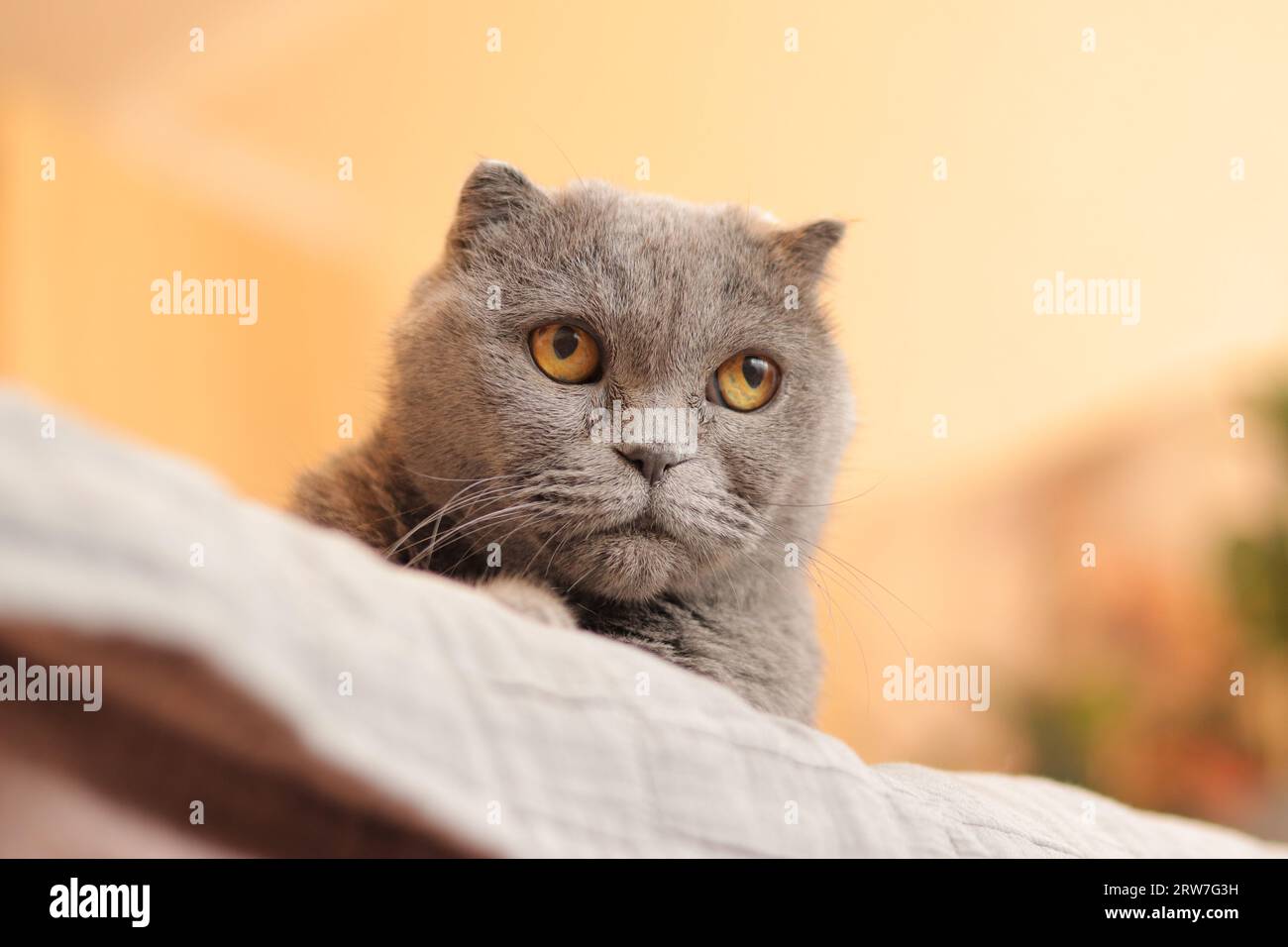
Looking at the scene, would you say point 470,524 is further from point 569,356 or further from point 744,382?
point 744,382

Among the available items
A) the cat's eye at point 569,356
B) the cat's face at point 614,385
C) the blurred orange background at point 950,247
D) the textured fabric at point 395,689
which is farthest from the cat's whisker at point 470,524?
the blurred orange background at point 950,247

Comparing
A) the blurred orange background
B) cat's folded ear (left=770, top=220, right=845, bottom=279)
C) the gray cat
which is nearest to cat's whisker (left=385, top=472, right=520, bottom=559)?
the gray cat

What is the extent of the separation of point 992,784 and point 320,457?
2.30 feet

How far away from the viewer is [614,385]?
2.87ft

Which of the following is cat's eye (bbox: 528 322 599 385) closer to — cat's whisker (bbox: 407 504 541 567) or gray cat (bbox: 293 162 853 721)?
gray cat (bbox: 293 162 853 721)

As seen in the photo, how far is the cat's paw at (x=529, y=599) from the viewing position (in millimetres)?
642

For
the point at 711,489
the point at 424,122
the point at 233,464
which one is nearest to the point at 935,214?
the point at 424,122

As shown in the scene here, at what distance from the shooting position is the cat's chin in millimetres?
846

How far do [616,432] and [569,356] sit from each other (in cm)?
9

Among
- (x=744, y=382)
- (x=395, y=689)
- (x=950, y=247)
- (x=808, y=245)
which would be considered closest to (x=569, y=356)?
(x=744, y=382)

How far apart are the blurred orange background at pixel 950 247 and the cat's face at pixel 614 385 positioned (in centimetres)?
137

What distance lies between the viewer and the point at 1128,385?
117 inches

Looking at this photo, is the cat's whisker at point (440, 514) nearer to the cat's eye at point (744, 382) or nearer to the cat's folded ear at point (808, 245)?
the cat's eye at point (744, 382)

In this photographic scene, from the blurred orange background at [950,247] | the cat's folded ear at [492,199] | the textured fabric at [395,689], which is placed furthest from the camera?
the blurred orange background at [950,247]
